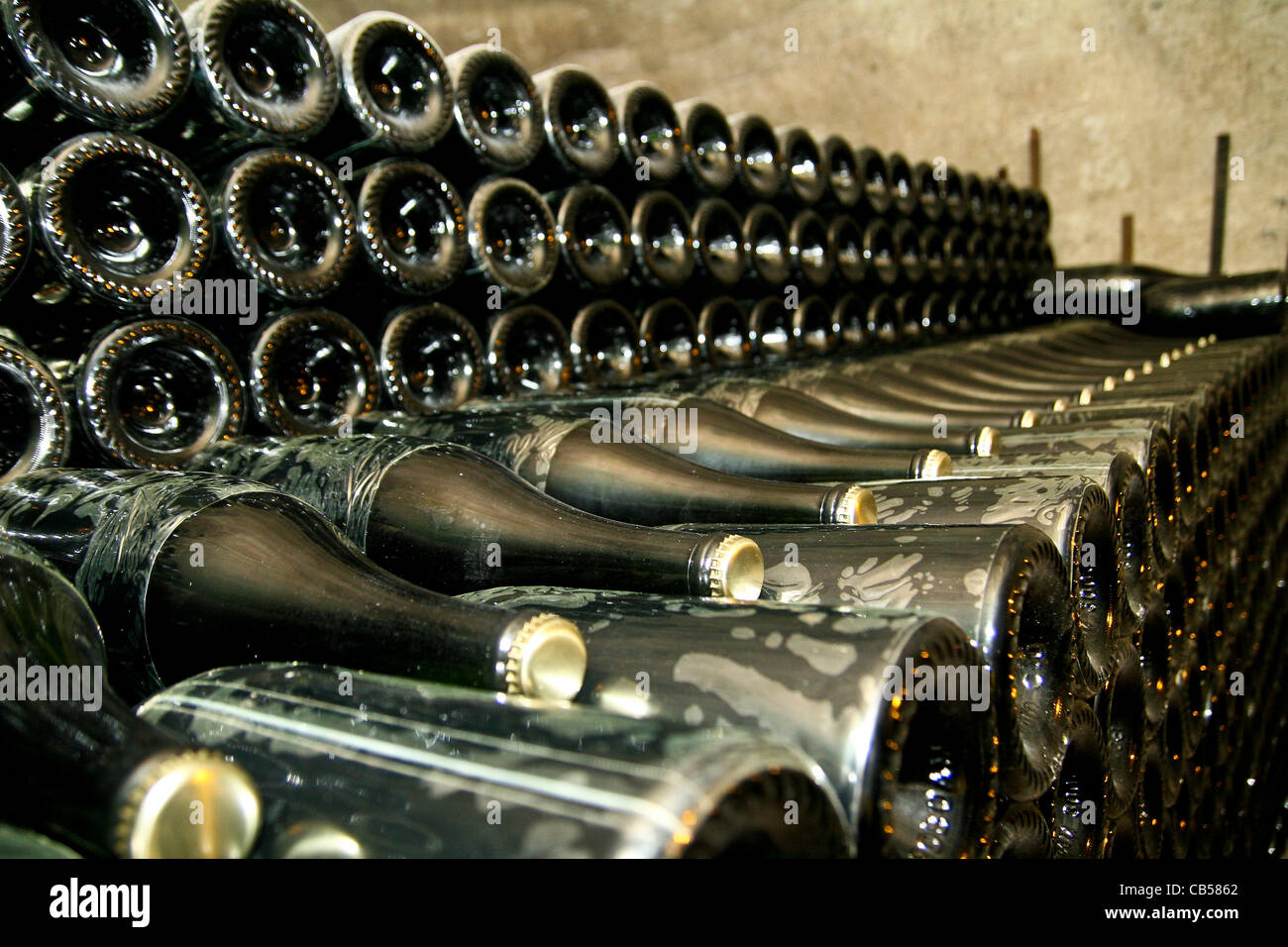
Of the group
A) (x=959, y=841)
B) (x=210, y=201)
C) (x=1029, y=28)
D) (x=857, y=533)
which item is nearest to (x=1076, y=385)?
(x=857, y=533)

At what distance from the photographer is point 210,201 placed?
0.99 meters

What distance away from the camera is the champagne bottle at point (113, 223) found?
83 centimetres

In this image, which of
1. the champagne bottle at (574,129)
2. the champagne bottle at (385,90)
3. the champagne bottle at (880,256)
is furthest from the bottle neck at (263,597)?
the champagne bottle at (880,256)

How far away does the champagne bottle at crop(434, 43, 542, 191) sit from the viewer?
4.17ft

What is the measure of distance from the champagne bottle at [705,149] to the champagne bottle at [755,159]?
4 cm

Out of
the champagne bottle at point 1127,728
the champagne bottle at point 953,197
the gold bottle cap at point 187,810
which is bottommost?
the champagne bottle at point 1127,728

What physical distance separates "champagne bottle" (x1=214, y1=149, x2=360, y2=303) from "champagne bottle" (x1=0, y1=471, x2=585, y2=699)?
1.60 feet

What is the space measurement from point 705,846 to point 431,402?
1026mm

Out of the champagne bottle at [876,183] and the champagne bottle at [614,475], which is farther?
the champagne bottle at [876,183]

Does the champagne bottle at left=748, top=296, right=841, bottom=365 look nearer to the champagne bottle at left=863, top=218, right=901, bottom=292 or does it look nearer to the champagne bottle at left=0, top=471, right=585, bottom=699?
the champagne bottle at left=863, top=218, right=901, bottom=292

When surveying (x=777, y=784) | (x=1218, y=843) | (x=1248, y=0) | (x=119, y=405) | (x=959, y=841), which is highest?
(x=1248, y=0)

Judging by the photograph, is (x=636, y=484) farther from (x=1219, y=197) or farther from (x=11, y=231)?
(x=1219, y=197)

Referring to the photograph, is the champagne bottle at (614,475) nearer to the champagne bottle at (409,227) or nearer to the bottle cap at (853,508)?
the bottle cap at (853,508)
